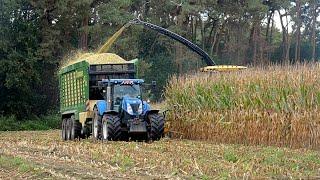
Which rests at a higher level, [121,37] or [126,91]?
[121,37]

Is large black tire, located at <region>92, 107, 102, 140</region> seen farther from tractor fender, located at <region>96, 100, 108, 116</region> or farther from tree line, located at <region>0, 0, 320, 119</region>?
tree line, located at <region>0, 0, 320, 119</region>

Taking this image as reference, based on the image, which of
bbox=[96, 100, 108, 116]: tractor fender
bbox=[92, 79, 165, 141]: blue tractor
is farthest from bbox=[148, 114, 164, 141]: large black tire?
bbox=[96, 100, 108, 116]: tractor fender

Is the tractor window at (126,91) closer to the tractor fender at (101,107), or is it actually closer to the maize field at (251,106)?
the tractor fender at (101,107)

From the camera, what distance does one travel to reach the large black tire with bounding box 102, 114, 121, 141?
1856 centimetres

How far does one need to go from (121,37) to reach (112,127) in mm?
24278

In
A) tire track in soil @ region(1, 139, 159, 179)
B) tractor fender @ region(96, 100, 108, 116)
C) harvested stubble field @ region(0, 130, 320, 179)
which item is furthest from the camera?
tractor fender @ region(96, 100, 108, 116)

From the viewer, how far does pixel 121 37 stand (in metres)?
42.4

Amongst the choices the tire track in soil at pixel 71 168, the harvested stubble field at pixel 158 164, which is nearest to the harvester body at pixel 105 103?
the harvested stubble field at pixel 158 164

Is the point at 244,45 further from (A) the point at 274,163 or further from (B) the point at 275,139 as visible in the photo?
(A) the point at 274,163

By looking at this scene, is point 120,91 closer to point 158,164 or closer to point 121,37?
point 158,164

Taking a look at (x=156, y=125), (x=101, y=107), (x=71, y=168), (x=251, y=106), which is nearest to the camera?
(x=71, y=168)

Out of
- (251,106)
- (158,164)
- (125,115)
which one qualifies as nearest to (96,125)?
(125,115)

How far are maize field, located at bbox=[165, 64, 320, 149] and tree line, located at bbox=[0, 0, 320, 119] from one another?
18085mm

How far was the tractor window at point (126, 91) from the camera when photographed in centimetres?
1959
